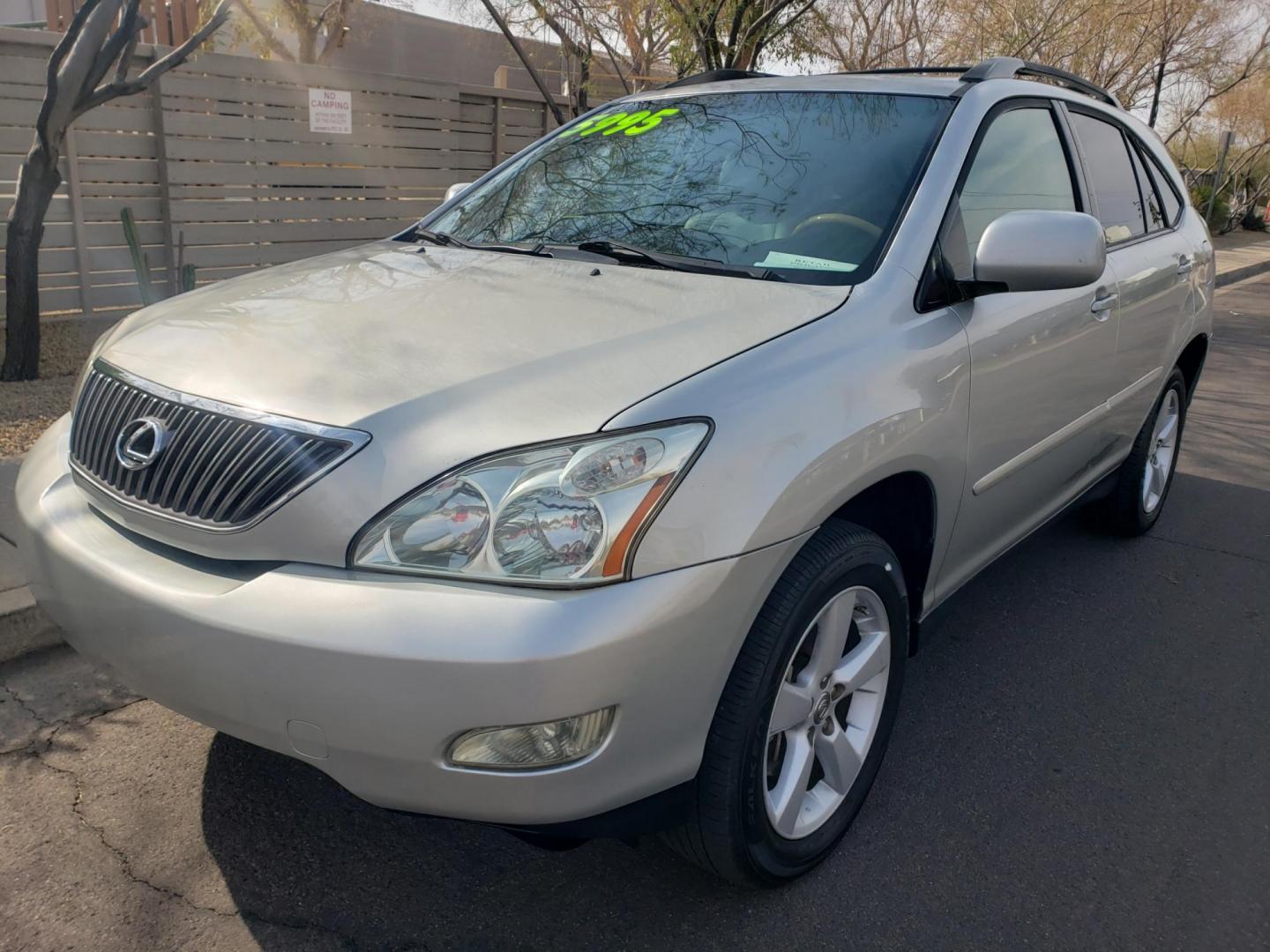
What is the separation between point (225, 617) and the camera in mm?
1891

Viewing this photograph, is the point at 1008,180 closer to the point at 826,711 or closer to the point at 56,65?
the point at 826,711

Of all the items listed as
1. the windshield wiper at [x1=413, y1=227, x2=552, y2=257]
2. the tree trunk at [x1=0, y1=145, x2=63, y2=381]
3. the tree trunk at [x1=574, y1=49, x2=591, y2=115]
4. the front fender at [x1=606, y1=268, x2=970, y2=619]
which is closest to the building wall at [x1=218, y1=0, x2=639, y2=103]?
the tree trunk at [x1=574, y1=49, x2=591, y2=115]

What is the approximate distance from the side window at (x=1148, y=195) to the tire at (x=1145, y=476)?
0.66 meters

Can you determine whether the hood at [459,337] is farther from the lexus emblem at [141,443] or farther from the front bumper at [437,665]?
the front bumper at [437,665]

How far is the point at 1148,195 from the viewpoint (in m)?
4.38

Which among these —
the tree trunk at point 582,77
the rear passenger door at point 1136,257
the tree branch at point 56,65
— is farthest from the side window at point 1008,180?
the tree trunk at point 582,77

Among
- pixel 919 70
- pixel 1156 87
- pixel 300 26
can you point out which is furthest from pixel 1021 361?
pixel 1156 87

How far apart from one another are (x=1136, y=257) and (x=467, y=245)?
Result: 95.0 inches

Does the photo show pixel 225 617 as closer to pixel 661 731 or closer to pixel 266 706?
pixel 266 706

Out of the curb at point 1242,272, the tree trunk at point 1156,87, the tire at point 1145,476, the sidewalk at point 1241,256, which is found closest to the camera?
the tire at point 1145,476

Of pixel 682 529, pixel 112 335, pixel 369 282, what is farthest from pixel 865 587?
pixel 112 335

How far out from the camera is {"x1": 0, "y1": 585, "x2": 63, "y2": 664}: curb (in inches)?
127

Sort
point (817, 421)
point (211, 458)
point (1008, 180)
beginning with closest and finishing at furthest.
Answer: point (211, 458) → point (817, 421) → point (1008, 180)

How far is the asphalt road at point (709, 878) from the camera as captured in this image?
2279 millimetres
